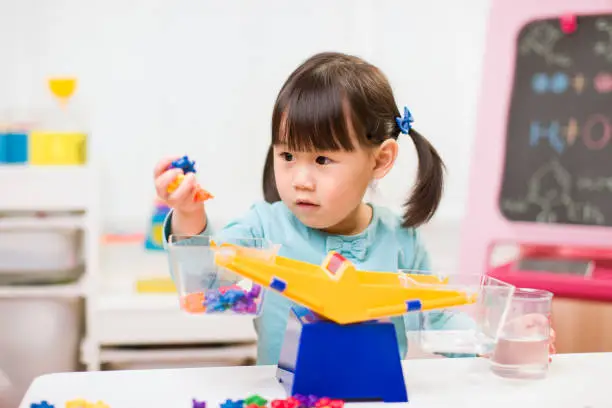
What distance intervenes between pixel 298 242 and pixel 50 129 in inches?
53.2

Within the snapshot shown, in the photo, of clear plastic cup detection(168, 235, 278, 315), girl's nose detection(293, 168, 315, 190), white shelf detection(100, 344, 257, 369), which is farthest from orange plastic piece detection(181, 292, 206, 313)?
white shelf detection(100, 344, 257, 369)

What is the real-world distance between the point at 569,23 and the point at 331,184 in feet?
4.57

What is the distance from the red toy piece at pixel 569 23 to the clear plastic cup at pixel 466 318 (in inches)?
55.6

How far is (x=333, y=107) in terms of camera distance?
1.08 m

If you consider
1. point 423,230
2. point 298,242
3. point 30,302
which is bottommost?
point 30,302

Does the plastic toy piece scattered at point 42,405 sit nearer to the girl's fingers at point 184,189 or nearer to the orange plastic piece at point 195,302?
the orange plastic piece at point 195,302

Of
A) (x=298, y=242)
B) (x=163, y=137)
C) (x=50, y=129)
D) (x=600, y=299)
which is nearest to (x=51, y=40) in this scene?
(x=50, y=129)

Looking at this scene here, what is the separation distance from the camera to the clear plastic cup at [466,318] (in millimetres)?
948

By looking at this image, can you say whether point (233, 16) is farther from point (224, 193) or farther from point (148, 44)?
point (224, 193)

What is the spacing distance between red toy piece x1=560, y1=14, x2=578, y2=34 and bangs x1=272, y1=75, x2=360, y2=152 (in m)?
1.33

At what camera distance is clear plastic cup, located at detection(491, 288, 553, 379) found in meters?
0.97

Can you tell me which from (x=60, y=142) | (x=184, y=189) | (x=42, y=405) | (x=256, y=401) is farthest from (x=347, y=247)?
(x=60, y=142)

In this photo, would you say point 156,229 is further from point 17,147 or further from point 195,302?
point 195,302

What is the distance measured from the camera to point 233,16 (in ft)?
7.98
